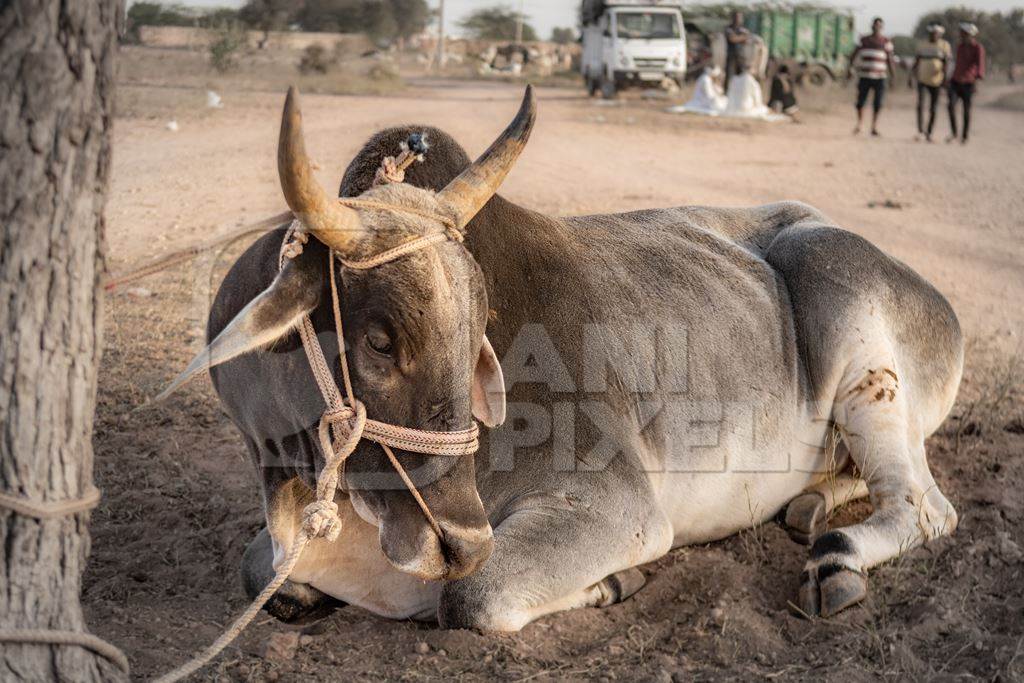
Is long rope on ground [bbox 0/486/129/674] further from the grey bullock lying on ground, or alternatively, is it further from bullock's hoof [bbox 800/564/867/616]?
bullock's hoof [bbox 800/564/867/616]

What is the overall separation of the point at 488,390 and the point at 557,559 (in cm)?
59

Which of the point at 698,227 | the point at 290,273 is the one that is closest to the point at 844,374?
the point at 698,227

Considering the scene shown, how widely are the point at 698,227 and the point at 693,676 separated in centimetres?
213

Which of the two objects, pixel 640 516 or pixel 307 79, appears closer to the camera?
pixel 640 516

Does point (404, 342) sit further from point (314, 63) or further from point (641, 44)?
point (314, 63)

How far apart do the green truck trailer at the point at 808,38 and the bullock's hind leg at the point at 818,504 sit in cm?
2879

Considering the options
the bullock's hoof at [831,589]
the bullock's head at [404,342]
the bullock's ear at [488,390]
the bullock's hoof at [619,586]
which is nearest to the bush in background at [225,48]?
the bullock's hoof at [619,586]

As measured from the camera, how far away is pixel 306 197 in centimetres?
283

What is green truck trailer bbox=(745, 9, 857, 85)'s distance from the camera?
32188 millimetres

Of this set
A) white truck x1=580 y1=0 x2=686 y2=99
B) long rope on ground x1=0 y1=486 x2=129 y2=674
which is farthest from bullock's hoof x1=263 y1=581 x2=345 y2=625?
white truck x1=580 y1=0 x2=686 y2=99

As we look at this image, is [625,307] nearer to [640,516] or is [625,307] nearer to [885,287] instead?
[640,516]

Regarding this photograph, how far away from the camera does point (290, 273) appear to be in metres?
2.97

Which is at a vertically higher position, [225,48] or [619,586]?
[225,48]

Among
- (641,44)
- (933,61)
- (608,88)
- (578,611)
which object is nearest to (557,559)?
(578,611)
